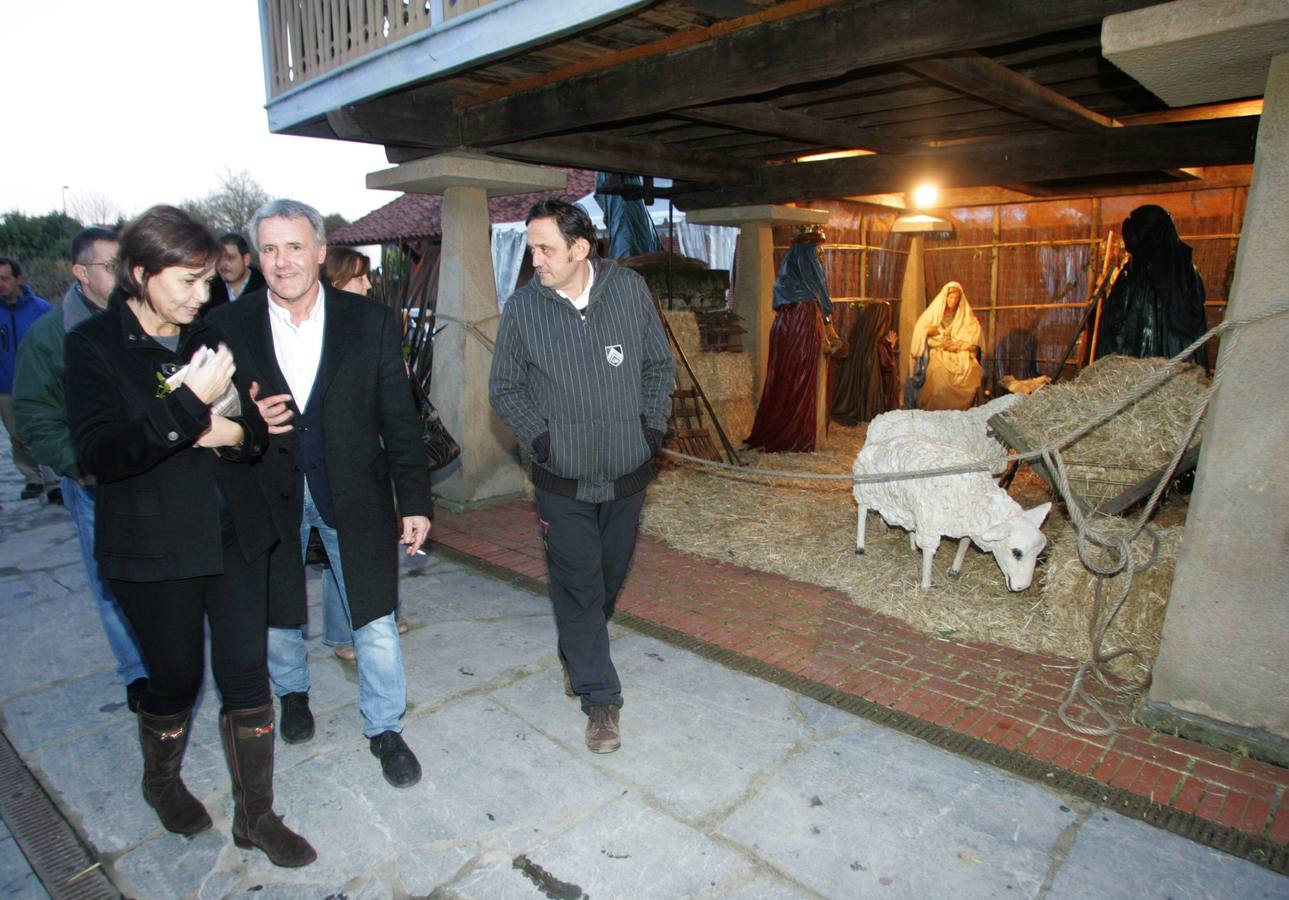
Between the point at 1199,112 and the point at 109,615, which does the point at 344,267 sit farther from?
the point at 1199,112

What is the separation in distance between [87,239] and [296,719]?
85.1 inches

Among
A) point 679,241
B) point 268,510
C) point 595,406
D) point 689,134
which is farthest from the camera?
point 679,241

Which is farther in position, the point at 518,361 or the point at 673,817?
the point at 518,361

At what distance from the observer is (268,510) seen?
101 inches

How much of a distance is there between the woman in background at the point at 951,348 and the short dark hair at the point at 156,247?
9.13m

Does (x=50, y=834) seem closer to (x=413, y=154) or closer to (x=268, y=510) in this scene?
(x=268, y=510)

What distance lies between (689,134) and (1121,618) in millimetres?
5175

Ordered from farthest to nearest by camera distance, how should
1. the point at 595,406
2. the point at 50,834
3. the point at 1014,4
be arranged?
the point at 1014,4
the point at 595,406
the point at 50,834

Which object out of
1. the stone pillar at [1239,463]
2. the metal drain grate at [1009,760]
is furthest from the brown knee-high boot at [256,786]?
the stone pillar at [1239,463]

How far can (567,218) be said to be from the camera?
309 centimetres

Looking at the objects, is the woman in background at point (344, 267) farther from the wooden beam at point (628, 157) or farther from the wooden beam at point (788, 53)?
the wooden beam at point (628, 157)

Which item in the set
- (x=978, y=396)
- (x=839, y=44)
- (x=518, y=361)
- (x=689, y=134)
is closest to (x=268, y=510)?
(x=518, y=361)

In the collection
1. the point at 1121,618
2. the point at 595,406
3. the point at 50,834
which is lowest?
the point at 50,834

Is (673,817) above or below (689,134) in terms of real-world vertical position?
below
